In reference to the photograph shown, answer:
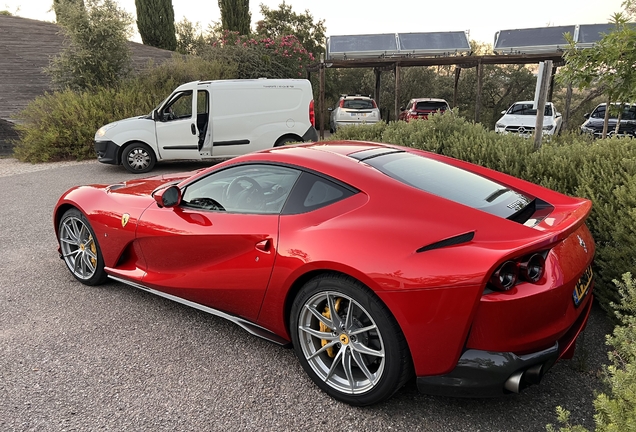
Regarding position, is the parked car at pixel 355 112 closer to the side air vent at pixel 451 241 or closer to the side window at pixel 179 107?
the side window at pixel 179 107

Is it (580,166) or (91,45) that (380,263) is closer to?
(580,166)

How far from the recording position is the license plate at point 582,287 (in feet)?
7.42

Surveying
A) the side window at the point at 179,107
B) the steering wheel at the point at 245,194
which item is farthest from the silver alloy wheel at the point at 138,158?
the steering wheel at the point at 245,194

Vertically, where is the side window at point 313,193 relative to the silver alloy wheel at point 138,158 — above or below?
above

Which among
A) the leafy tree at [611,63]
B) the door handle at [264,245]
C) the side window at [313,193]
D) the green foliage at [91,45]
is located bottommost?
the door handle at [264,245]

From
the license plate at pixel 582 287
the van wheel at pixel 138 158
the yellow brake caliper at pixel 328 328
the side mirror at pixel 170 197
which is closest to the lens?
the license plate at pixel 582 287

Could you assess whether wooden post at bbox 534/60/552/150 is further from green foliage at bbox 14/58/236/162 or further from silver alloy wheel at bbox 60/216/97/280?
green foliage at bbox 14/58/236/162

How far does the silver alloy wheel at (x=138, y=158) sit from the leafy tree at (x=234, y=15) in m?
16.9

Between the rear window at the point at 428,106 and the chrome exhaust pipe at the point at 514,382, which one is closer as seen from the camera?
the chrome exhaust pipe at the point at 514,382

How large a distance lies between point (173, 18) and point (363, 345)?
28.6 metres

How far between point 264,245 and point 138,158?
881 centimetres

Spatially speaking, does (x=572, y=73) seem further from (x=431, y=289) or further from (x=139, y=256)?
(x=139, y=256)

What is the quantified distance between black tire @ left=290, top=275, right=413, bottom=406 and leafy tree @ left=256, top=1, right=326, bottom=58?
92.2 ft

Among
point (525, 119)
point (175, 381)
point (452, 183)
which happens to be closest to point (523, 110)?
point (525, 119)
